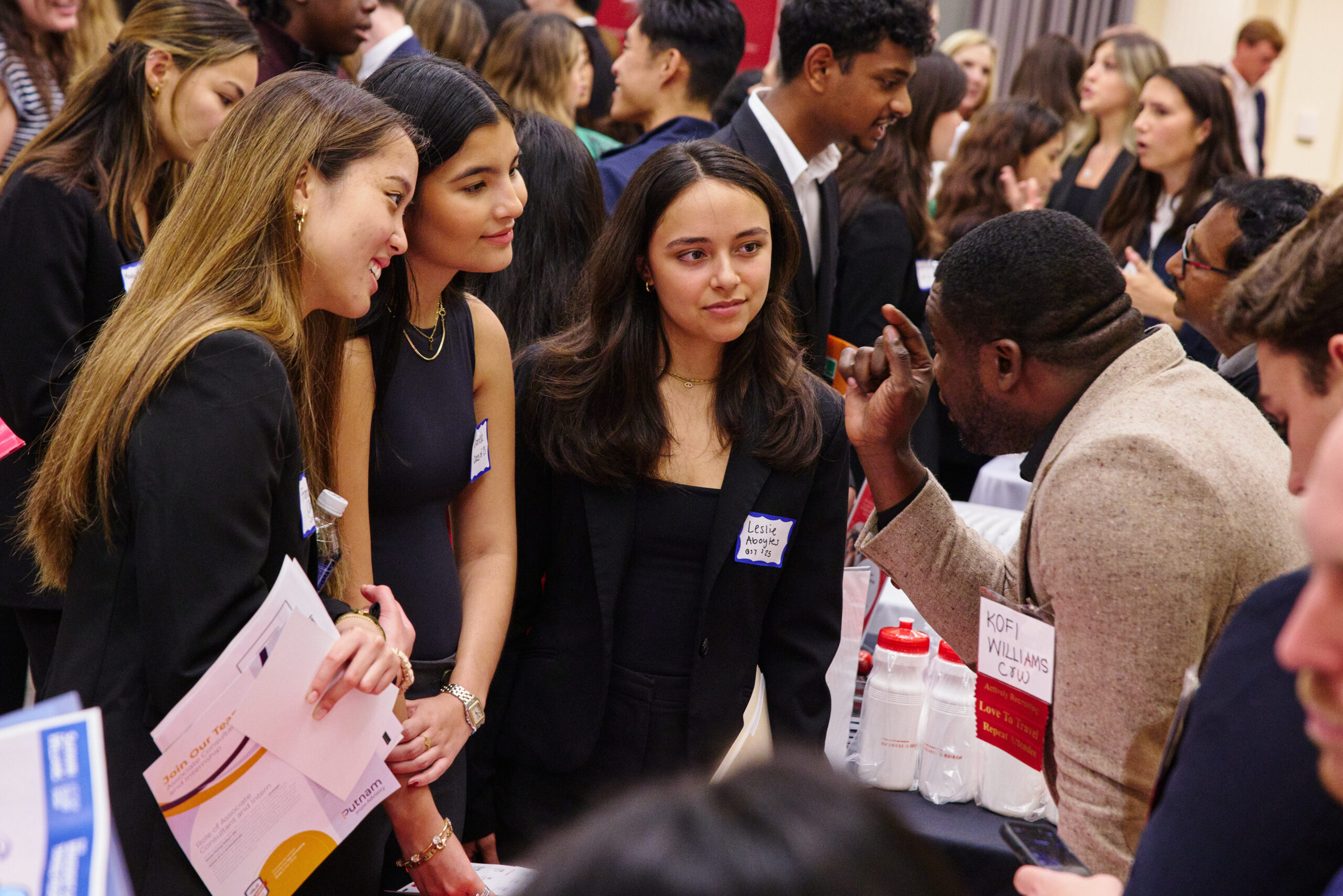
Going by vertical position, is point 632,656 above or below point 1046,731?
below

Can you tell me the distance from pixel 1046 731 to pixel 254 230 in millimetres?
1167

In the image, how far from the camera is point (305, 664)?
1.32 m

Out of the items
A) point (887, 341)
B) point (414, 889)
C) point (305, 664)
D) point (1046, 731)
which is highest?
point (887, 341)

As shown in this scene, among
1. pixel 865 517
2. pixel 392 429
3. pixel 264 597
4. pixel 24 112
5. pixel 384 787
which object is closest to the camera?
pixel 264 597

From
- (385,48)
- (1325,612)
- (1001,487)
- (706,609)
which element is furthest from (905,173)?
(1325,612)

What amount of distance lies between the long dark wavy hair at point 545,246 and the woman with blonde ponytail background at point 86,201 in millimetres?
590

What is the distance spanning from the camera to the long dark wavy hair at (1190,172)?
13.6ft

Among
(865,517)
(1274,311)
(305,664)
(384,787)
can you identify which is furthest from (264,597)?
(865,517)

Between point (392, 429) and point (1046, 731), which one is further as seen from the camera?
point (392, 429)

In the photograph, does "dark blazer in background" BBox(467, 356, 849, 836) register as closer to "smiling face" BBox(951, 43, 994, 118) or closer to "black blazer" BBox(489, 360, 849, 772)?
"black blazer" BBox(489, 360, 849, 772)

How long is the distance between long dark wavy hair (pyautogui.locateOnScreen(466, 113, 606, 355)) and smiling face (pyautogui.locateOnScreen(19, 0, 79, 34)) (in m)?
1.62

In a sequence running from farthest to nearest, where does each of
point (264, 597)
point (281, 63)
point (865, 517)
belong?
point (281, 63) → point (865, 517) → point (264, 597)

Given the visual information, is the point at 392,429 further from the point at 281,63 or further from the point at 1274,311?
the point at 281,63

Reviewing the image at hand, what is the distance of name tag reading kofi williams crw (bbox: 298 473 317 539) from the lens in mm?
1387
